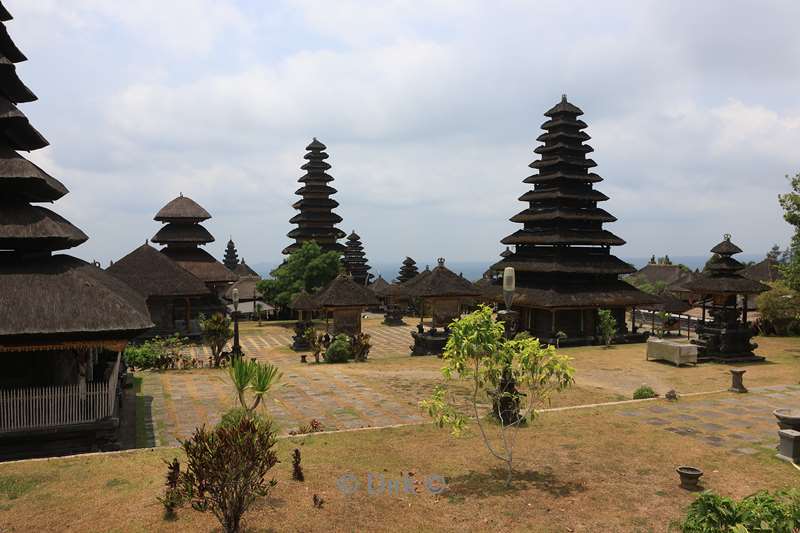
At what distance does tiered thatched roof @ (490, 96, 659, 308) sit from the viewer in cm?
3406

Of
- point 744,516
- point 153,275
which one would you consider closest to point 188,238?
point 153,275

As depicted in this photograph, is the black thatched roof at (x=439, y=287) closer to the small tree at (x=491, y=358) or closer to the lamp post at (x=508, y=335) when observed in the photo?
the lamp post at (x=508, y=335)

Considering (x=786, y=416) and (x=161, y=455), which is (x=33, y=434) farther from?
(x=786, y=416)

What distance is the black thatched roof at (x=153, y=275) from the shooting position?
3494 centimetres

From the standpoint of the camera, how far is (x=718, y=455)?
11.7m

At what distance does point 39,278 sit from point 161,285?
74.2 ft

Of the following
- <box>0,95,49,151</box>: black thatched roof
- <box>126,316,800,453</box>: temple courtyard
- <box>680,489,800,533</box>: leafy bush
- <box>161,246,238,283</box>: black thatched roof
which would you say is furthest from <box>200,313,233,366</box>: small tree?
<box>680,489,800,533</box>: leafy bush

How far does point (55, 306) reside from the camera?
13070 mm

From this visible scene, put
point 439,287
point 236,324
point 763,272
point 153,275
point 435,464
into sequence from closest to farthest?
point 435,464
point 236,324
point 439,287
point 153,275
point 763,272

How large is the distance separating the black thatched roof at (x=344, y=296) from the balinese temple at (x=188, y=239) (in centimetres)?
1329

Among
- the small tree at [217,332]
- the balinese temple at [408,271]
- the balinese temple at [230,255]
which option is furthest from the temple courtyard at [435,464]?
the balinese temple at [230,255]

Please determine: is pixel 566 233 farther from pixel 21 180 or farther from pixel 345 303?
pixel 21 180

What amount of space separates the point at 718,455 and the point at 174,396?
53.3ft

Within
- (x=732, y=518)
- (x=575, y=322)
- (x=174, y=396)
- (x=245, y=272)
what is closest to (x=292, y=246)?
(x=245, y=272)
